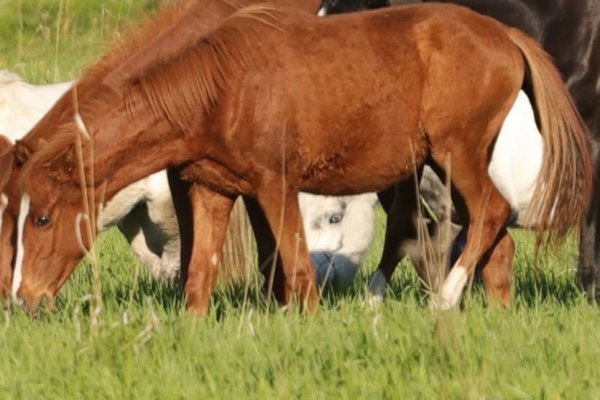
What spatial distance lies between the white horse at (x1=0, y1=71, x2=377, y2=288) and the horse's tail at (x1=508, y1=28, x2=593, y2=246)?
1.34 m

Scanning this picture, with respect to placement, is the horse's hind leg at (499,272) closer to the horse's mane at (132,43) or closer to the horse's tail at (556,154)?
the horse's tail at (556,154)

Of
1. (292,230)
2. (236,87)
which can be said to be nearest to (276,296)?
(292,230)

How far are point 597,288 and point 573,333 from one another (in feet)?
5.78

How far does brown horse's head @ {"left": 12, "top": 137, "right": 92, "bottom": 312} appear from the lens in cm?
691

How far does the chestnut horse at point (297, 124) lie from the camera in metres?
6.93

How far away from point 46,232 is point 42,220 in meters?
0.05

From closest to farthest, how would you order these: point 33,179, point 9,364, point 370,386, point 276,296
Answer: point 370,386, point 9,364, point 33,179, point 276,296

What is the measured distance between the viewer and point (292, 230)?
7090mm

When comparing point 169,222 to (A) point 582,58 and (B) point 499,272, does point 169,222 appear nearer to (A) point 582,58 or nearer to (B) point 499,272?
(B) point 499,272

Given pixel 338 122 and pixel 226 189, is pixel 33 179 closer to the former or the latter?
pixel 226 189

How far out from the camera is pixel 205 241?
725cm

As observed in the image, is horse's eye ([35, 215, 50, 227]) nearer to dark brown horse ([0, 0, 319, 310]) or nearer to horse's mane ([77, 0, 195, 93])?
dark brown horse ([0, 0, 319, 310])

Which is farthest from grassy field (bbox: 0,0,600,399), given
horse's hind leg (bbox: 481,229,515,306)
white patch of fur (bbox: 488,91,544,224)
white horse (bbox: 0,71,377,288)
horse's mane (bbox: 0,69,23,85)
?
horse's mane (bbox: 0,69,23,85)

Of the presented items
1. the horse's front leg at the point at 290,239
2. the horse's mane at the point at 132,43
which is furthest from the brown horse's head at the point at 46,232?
the horse's front leg at the point at 290,239
